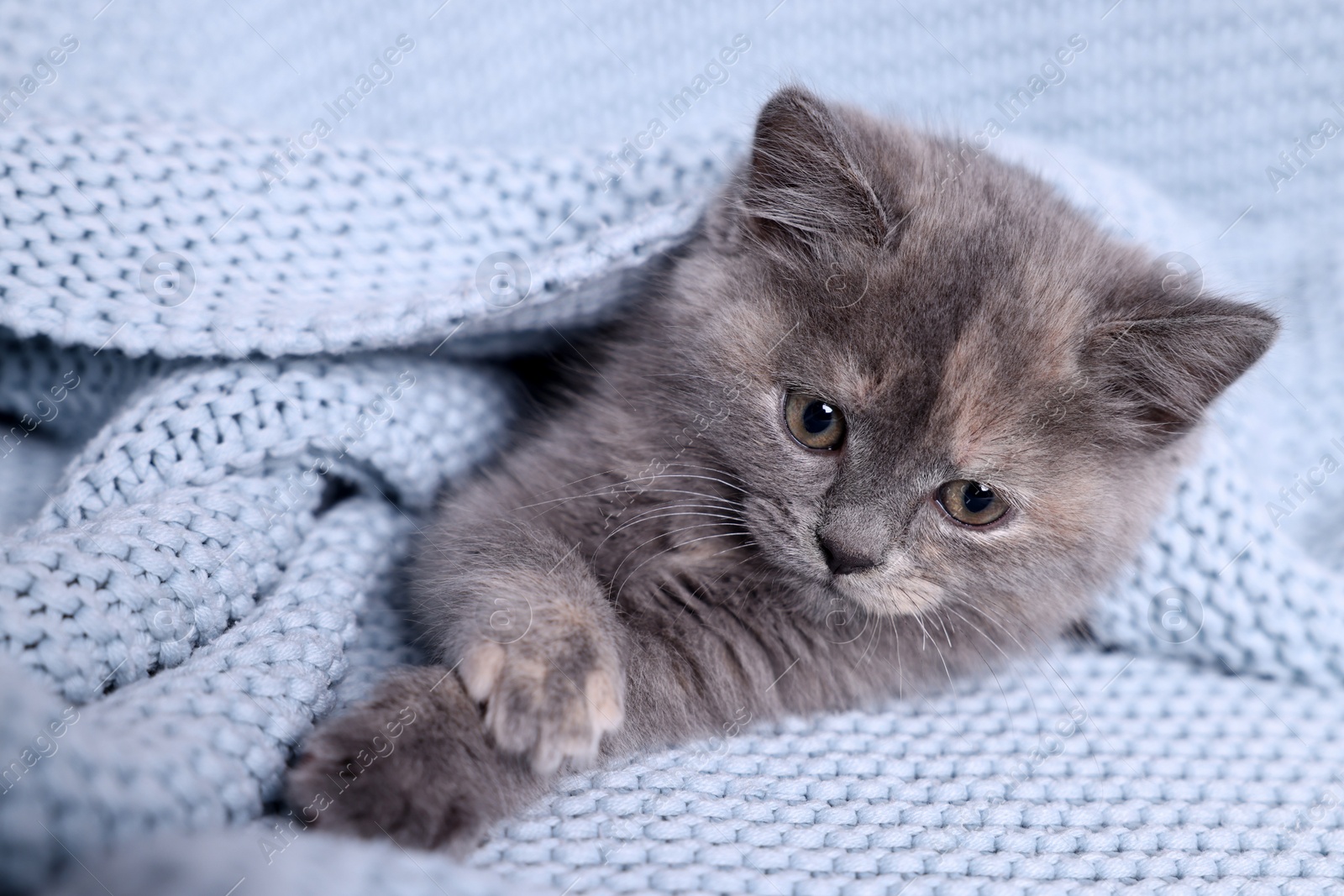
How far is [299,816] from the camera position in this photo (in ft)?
3.13

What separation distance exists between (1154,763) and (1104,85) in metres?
1.72

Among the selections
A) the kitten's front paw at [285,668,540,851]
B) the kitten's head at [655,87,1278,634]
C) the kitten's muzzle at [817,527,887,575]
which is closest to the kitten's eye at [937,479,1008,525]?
the kitten's head at [655,87,1278,634]

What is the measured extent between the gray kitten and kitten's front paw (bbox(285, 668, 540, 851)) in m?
0.01

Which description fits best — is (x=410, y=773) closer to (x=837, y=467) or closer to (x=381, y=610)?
(x=381, y=610)

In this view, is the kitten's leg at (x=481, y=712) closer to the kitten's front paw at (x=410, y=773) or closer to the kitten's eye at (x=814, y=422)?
the kitten's front paw at (x=410, y=773)

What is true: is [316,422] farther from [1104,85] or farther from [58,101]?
[1104,85]

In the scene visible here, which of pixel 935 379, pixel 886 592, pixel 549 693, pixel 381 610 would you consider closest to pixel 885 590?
pixel 886 592

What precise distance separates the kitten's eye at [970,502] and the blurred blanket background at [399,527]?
0.32 m

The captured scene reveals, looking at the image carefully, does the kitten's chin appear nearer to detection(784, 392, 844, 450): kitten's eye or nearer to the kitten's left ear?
detection(784, 392, 844, 450): kitten's eye

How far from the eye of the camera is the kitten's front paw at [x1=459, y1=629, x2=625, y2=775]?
1007 mm

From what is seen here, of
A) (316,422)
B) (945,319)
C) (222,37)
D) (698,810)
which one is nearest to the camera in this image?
(698,810)

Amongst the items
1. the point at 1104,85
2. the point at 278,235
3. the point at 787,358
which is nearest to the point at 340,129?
the point at 278,235

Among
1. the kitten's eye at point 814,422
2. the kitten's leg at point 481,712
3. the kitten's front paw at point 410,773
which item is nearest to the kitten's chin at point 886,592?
the kitten's eye at point 814,422

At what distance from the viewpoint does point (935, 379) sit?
1171 millimetres
